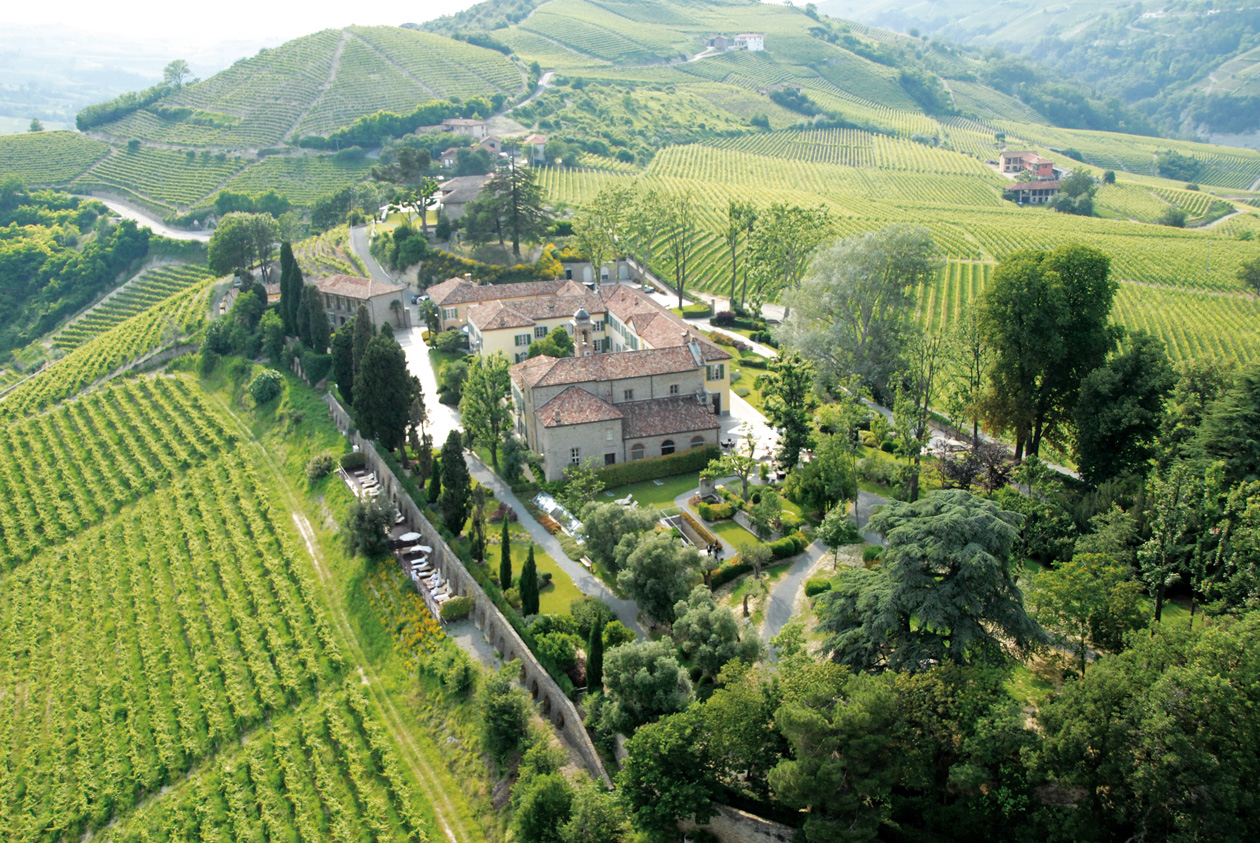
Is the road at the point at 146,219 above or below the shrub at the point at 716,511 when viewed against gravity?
above

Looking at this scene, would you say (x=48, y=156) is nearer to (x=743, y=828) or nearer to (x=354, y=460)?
(x=354, y=460)

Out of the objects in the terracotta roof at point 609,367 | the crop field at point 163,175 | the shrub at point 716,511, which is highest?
the crop field at point 163,175

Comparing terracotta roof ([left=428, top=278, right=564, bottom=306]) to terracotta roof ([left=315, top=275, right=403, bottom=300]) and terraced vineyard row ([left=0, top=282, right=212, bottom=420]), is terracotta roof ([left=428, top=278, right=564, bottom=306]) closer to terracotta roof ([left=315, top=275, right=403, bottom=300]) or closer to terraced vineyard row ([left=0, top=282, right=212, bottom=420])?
terracotta roof ([left=315, top=275, right=403, bottom=300])

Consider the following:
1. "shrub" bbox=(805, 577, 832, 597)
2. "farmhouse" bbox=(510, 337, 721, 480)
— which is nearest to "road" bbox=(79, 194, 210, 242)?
"farmhouse" bbox=(510, 337, 721, 480)

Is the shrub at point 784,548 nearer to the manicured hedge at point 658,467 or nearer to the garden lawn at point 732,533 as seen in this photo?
the garden lawn at point 732,533

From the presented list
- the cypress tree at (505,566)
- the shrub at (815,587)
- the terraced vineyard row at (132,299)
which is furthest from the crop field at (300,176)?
the shrub at (815,587)

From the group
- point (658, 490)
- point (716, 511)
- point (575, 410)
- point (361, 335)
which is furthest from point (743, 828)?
point (361, 335)

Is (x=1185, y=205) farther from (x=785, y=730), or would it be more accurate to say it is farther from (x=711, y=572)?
(x=785, y=730)
